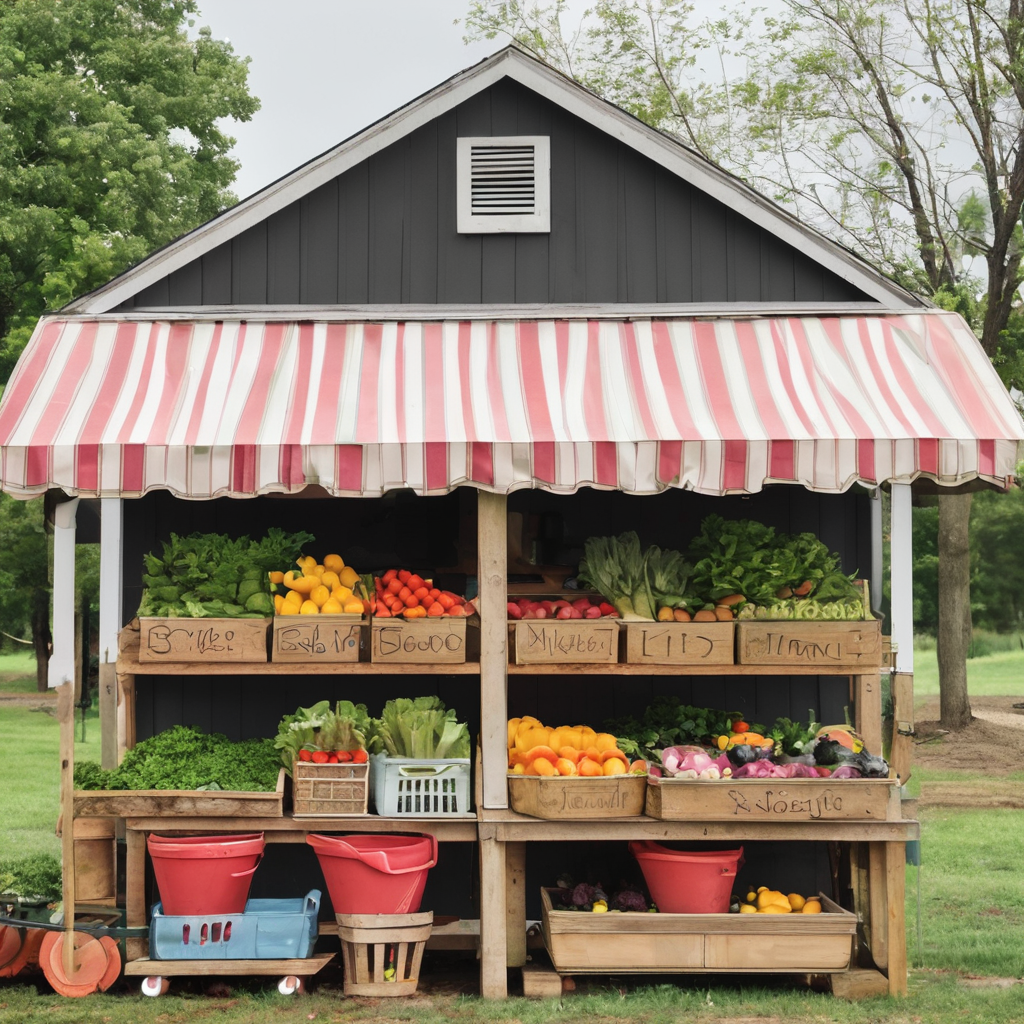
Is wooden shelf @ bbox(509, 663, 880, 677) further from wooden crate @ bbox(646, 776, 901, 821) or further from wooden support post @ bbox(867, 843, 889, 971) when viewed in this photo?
wooden support post @ bbox(867, 843, 889, 971)

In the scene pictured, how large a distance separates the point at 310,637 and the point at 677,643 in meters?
2.30

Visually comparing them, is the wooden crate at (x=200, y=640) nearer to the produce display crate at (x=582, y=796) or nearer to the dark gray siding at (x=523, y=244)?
the produce display crate at (x=582, y=796)

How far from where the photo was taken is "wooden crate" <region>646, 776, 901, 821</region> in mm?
7520

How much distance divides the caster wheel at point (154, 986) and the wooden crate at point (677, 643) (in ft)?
11.3

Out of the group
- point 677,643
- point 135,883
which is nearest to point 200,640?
point 135,883

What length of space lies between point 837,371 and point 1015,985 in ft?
13.3

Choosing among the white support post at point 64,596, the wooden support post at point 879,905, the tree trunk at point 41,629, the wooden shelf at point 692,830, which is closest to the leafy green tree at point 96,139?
the tree trunk at point 41,629

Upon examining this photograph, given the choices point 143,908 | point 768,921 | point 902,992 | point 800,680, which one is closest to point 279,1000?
point 143,908

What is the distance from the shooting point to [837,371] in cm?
816

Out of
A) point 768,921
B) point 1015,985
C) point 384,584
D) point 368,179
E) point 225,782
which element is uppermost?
point 368,179

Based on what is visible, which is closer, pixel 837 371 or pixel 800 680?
pixel 837 371

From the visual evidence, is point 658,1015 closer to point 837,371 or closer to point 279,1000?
point 279,1000

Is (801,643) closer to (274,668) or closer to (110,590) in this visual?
(274,668)

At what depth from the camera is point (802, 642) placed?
7.89 m
